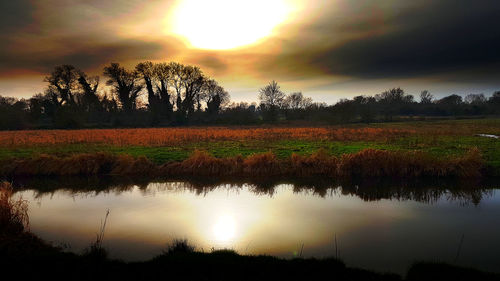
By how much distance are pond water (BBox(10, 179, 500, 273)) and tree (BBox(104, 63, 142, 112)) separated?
57805mm

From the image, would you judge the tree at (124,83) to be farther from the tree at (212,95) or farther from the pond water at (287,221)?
the pond water at (287,221)

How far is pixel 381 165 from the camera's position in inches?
730

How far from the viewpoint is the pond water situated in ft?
28.7

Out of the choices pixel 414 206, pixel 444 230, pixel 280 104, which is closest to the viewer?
pixel 444 230

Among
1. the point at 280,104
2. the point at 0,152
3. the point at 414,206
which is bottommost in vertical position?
the point at 414,206

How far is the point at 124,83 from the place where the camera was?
7194 cm

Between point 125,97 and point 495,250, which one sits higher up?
point 125,97

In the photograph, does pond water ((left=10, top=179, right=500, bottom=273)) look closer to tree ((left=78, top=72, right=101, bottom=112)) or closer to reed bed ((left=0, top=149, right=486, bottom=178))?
reed bed ((left=0, top=149, right=486, bottom=178))

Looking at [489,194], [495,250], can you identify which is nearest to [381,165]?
[489,194]

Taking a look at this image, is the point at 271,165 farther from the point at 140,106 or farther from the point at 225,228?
the point at 140,106

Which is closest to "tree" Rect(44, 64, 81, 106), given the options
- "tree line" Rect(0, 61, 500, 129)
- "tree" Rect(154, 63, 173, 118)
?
"tree line" Rect(0, 61, 500, 129)

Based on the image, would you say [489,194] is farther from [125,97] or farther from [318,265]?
[125,97]

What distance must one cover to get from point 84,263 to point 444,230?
1103cm

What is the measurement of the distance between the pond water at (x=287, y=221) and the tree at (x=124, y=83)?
2276 inches
